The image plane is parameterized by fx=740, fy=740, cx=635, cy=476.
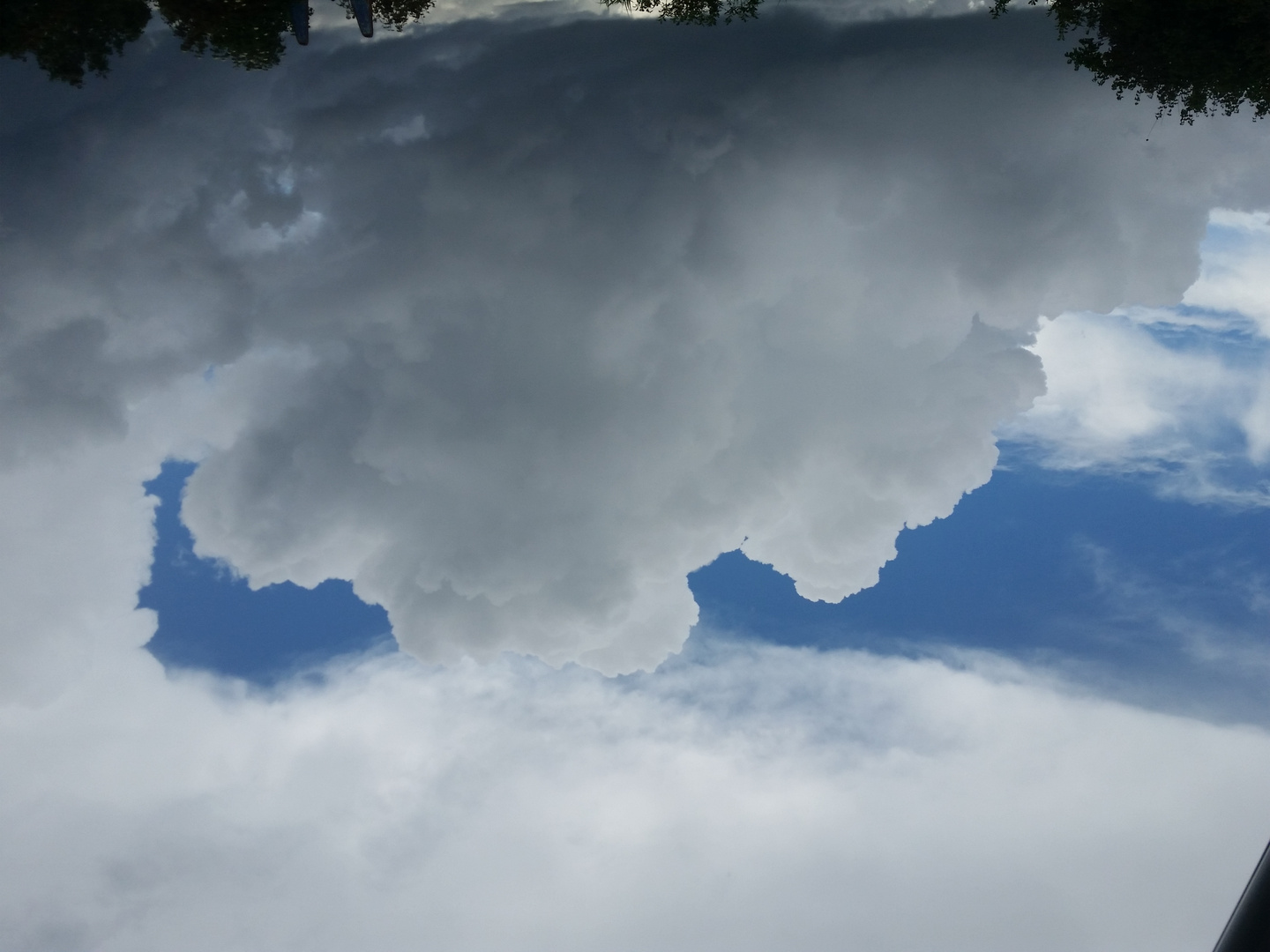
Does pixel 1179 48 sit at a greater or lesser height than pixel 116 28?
lesser

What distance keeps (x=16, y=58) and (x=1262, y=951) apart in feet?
171

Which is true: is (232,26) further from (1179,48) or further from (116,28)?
(1179,48)

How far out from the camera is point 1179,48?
103 feet

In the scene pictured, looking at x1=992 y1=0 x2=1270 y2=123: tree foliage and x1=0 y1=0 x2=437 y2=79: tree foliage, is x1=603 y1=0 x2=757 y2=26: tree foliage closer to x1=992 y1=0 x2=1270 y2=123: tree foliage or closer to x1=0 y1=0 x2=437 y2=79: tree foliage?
x1=992 y1=0 x2=1270 y2=123: tree foliage

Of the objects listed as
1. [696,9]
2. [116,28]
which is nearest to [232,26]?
[116,28]

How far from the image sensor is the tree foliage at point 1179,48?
2970 cm

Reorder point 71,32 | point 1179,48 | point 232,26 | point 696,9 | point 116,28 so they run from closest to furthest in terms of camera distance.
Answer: point 1179,48, point 71,32, point 116,28, point 232,26, point 696,9

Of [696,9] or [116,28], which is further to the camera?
[696,9]

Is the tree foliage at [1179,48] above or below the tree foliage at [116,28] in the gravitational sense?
below

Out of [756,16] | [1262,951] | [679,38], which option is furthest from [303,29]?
[1262,951]

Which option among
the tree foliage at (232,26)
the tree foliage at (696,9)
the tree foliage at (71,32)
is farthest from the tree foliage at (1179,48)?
the tree foliage at (71,32)

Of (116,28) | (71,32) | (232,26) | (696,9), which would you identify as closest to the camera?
(71,32)

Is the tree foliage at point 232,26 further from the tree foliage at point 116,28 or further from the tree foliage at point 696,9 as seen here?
the tree foliage at point 696,9

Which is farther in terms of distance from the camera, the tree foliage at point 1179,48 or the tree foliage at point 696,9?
the tree foliage at point 696,9
